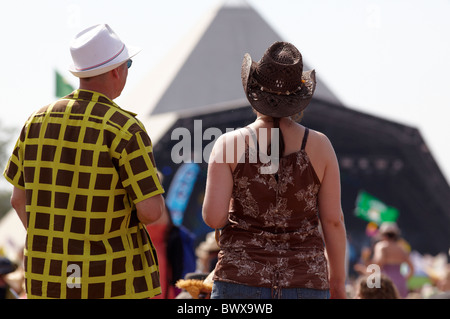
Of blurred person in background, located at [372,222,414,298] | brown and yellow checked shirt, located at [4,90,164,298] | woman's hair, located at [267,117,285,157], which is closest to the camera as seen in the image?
brown and yellow checked shirt, located at [4,90,164,298]

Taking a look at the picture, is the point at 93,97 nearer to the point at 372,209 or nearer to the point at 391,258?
the point at 391,258

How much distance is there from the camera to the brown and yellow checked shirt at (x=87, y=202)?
2.84 m

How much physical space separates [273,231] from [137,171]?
1.92 feet

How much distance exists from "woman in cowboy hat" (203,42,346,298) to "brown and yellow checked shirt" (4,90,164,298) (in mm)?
309

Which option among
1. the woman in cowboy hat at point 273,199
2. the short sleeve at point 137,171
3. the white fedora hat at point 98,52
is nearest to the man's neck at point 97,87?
the white fedora hat at point 98,52

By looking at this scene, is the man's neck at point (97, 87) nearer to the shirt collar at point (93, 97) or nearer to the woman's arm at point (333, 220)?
the shirt collar at point (93, 97)

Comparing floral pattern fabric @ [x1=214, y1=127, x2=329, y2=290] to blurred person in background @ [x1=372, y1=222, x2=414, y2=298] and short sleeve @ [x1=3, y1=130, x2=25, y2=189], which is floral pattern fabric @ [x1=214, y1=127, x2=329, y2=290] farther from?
blurred person in background @ [x1=372, y1=222, x2=414, y2=298]

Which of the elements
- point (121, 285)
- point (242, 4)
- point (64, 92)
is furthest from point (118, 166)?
point (242, 4)

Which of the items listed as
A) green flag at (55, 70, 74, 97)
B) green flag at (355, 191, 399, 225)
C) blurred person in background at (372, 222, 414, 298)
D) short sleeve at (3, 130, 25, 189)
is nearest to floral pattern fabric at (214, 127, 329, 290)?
short sleeve at (3, 130, 25, 189)

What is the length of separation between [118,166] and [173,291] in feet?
7.17

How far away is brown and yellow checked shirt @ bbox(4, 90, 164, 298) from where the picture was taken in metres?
2.84

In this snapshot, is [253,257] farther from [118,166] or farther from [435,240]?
[435,240]

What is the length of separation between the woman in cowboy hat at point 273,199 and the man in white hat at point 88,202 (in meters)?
0.30
